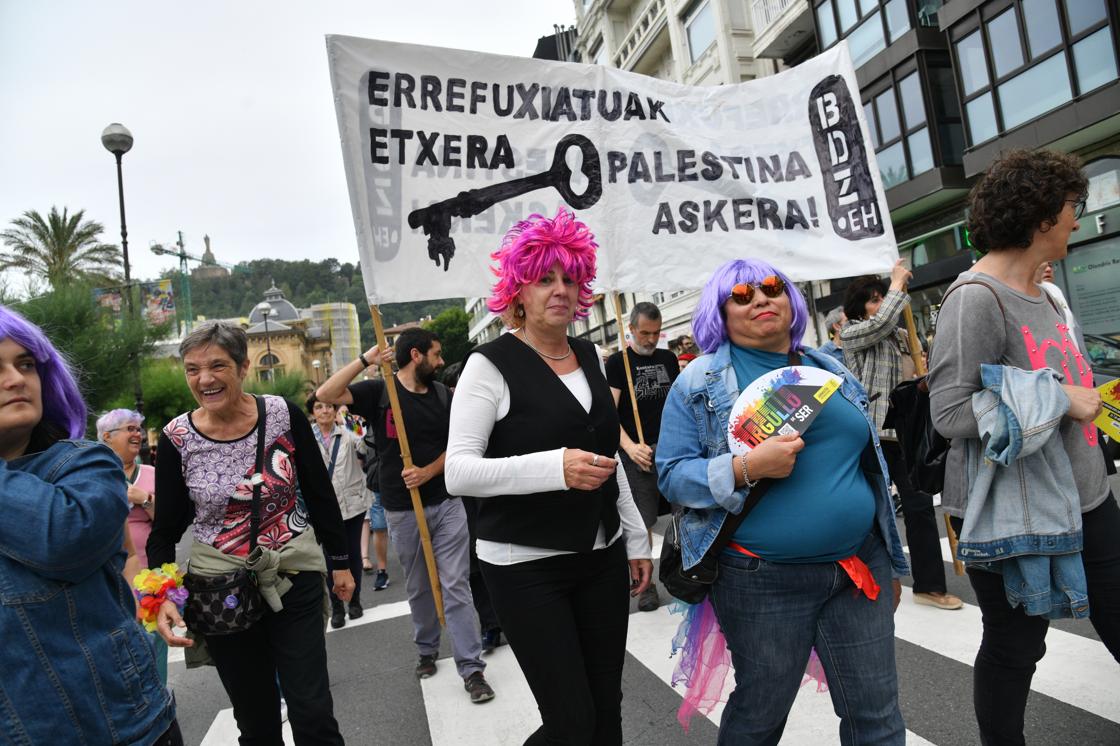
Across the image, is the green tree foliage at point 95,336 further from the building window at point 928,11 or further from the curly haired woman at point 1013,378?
the curly haired woman at point 1013,378

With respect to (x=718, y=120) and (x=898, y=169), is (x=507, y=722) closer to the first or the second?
(x=718, y=120)

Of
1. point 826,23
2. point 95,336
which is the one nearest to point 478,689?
point 826,23

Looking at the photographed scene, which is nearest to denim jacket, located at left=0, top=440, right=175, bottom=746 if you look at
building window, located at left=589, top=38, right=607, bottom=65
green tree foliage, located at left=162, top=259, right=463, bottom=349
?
building window, located at left=589, top=38, right=607, bottom=65

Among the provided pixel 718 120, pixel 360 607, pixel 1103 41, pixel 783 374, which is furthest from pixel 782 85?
pixel 1103 41

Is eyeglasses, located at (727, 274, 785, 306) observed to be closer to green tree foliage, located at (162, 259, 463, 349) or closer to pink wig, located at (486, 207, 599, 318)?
pink wig, located at (486, 207, 599, 318)

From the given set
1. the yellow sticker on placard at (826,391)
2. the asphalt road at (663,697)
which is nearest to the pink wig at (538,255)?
the yellow sticker on placard at (826,391)

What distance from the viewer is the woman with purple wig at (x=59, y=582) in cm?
158

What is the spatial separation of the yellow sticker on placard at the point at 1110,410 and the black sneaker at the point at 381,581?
20.9ft

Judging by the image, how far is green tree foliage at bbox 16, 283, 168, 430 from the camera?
67.6 feet

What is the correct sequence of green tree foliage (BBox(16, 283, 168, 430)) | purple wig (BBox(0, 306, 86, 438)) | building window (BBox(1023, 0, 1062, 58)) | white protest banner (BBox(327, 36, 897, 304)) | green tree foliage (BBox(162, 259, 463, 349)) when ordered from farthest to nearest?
1. green tree foliage (BBox(162, 259, 463, 349))
2. green tree foliage (BBox(16, 283, 168, 430))
3. building window (BBox(1023, 0, 1062, 58))
4. white protest banner (BBox(327, 36, 897, 304))
5. purple wig (BBox(0, 306, 86, 438))

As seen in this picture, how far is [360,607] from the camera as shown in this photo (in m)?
6.45

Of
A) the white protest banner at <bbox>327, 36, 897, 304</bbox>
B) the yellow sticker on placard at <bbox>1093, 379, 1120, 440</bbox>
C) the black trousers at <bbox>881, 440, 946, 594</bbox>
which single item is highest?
the white protest banner at <bbox>327, 36, 897, 304</bbox>

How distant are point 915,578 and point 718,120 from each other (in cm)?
330

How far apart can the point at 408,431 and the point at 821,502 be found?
10.0 feet
